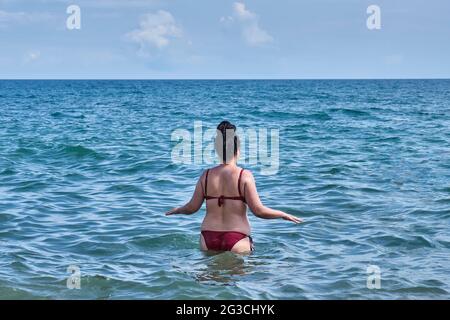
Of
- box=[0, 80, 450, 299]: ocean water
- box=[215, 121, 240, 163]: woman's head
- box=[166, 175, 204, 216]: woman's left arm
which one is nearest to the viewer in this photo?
box=[0, 80, 450, 299]: ocean water

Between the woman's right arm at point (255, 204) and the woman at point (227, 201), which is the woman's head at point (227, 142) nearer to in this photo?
the woman at point (227, 201)

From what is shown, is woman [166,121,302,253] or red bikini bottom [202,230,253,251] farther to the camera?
red bikini bottom [202,230,253,251]

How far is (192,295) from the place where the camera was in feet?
24.4

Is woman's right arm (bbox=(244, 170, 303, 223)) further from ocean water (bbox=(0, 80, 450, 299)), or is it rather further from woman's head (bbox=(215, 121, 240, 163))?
ocean water (bbox=(0, 80, 450, 299))

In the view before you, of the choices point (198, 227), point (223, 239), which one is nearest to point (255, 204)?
point (223, 239)

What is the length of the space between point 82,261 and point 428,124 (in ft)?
97.9

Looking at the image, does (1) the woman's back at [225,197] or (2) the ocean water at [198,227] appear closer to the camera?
(2) the ocean water at [198,227]

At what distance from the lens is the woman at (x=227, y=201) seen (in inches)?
321

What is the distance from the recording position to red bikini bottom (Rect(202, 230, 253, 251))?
28.0ft

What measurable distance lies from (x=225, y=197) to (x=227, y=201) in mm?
56

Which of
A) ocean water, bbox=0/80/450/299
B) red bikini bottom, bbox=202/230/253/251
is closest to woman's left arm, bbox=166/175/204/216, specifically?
red bikini bottom, bbox=202/230/253/251

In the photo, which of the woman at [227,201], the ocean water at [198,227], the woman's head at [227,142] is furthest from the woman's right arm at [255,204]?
the ocean water at [198,227]

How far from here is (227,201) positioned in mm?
8375

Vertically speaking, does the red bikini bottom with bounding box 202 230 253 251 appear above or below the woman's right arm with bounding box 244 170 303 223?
below
